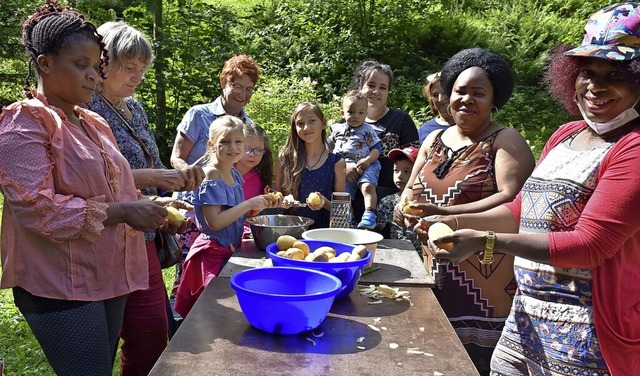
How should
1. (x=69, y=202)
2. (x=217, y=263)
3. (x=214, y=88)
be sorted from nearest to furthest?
(x=69, y=202) → (x=217, y=263) → (x=214, y=88)

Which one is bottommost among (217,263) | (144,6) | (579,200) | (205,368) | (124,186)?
(217,263)

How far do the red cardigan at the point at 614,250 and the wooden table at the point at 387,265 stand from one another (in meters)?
0.81

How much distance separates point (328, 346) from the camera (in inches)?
75.7

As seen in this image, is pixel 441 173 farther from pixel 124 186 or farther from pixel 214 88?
pixel 214 88

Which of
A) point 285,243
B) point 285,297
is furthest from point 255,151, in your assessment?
point 285,297

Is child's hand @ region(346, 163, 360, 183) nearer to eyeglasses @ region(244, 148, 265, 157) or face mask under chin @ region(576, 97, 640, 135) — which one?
eyeglasses @ region(244, 148, 265, 157)

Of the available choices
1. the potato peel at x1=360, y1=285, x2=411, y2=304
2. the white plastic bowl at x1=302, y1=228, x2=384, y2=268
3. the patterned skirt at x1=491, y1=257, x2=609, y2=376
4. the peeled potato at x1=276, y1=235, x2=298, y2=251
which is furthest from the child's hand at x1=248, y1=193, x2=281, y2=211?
the patterned skirt at x1=491, y1=257, x2=609, y2=376

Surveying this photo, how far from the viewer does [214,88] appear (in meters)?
7.62

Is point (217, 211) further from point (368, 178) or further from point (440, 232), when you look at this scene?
point (368, 178)

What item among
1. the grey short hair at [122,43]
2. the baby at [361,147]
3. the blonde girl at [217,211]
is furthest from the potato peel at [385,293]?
the baby at [361,147]

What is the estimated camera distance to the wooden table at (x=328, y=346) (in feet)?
5.77

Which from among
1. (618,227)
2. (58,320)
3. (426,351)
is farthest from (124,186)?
(618,227)

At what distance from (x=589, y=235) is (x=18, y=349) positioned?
12.3 feet

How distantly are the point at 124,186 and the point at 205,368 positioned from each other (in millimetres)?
965
